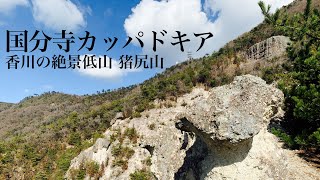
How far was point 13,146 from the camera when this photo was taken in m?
38.1

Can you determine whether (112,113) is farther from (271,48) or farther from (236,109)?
(236,109)

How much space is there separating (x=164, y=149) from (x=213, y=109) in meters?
6.16

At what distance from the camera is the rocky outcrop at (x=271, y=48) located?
2886 centimetres

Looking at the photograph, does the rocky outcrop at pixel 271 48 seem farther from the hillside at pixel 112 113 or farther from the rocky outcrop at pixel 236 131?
the rocky outcrop at pixel 236 131

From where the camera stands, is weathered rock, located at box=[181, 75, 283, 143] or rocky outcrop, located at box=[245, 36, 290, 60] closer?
weathered rock, located at box=[181, 75, 283, 143]

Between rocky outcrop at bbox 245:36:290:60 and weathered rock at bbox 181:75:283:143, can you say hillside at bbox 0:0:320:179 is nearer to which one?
rocky outcrop at bbox 245:36:290:60

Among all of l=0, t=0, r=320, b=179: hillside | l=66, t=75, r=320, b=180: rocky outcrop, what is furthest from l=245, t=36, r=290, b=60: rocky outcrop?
l=66, t=75, r=320, b=180: rocky outcrop

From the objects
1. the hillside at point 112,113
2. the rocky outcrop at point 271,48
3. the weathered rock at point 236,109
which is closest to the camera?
the weathered rock at point 236,109

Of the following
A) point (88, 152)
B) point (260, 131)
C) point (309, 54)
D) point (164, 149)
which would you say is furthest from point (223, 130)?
point (88, 152)

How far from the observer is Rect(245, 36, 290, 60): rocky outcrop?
28.9 metres

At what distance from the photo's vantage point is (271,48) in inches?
1158

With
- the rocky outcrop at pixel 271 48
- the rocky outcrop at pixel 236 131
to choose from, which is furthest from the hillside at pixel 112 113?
the rocky outcrop at pixel 236 131

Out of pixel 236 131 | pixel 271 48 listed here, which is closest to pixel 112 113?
pixel 271 48

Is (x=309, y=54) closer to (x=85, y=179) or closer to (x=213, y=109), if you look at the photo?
(x=213, y=109)
